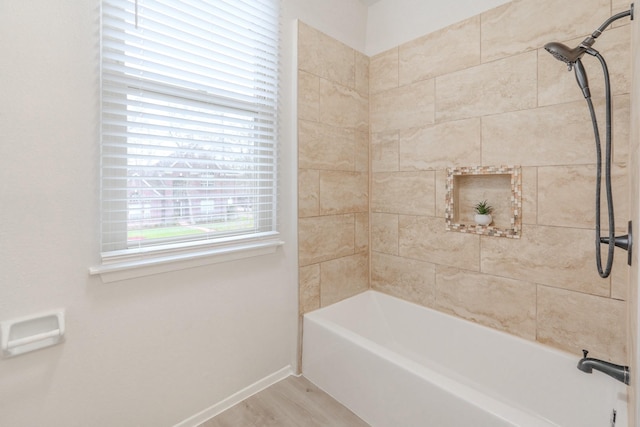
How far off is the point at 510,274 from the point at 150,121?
1981 mm

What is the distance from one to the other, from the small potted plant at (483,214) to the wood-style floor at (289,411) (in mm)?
1268

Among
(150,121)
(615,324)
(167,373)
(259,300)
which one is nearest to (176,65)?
(150,121)

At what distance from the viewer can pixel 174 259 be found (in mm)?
1461

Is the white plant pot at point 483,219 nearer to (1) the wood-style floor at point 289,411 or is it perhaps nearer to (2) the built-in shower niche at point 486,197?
(2) the built-in shower niche at point 486,197

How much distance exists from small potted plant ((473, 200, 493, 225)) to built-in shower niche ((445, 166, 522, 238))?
25 millimetres

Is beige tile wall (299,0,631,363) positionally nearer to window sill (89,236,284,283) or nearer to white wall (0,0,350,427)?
window sill (89,236,284,283)

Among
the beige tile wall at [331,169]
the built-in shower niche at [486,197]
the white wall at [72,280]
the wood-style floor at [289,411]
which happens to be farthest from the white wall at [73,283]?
the built-in shower niche at [486,197]

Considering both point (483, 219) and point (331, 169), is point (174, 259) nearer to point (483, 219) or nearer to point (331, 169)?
point (331, 169)

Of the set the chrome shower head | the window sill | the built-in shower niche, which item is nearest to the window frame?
the window sill

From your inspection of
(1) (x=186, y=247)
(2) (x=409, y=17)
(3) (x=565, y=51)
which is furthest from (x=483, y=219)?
(1) (x=186, y=247)

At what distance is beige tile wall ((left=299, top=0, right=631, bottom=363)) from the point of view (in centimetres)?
149

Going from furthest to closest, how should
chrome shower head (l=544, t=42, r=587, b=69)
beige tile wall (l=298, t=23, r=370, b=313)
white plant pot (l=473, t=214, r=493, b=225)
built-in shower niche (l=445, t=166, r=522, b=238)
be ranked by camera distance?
beige tile wall (l=298, t=23, r=370, b=313) → white plant pot (l=473, t=214, r=493, b=225) → built-in shower niche (l=445, t=166, r=522, b=238) → chrome shower head (l=544, t=42, r=587, b=69)

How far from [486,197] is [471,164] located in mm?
220

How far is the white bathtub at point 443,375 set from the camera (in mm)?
1307
